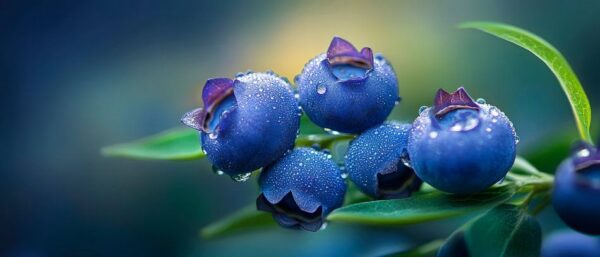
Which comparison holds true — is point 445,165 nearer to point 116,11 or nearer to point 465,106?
point 465,106

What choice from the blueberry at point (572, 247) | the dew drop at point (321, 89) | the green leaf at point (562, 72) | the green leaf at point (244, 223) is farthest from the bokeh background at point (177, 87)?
the dew drop at point (321, 89)

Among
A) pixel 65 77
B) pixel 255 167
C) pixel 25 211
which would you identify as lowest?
pixel 25 211

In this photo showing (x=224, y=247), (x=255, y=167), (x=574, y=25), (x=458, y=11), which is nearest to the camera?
(x=255, y=167)

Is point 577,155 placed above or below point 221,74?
above

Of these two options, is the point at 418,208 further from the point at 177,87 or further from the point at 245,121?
the point at 177,87

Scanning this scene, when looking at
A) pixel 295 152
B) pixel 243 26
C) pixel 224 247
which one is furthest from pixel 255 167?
pixel 243 26

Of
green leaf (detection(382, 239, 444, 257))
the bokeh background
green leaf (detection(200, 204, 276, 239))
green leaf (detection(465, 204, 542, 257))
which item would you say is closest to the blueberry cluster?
green leaf (detection(465, 204, 542, 257))

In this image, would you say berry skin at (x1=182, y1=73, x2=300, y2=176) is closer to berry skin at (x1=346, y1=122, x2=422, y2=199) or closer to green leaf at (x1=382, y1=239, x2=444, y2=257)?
berry skin at (x1=346, y1=122, x2=422, y2=199)

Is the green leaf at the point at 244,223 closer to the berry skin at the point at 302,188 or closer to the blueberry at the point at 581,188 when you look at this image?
the berry skin at the point at 302,188
